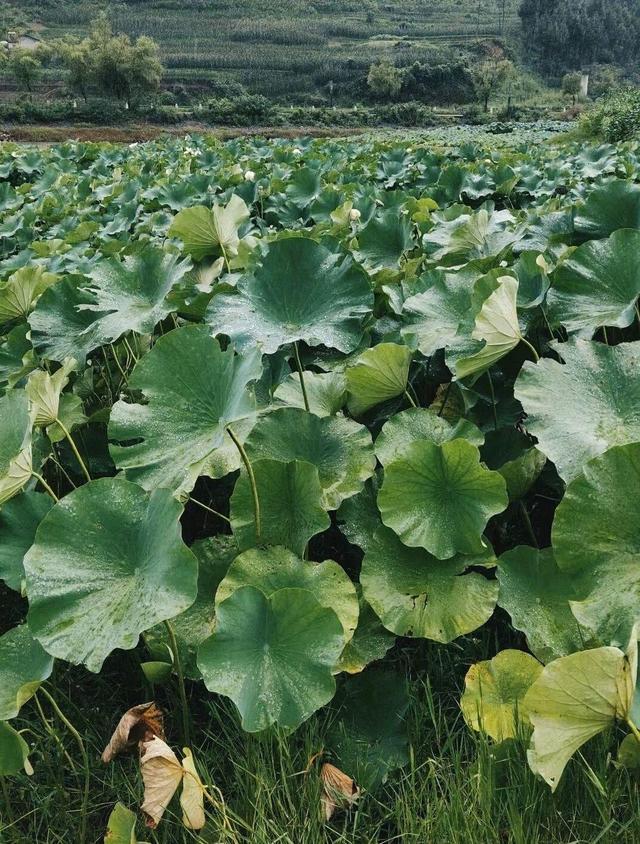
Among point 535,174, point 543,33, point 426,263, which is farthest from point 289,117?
point 543,33

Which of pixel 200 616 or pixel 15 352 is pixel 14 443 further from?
pixel 15 352

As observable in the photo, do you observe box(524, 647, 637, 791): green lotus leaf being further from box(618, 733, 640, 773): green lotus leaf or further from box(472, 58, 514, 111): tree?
box(472, 58, 514, 111): tree

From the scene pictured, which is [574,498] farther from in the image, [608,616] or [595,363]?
[595,363]

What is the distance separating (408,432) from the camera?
115cm

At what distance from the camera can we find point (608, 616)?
2.70 ft

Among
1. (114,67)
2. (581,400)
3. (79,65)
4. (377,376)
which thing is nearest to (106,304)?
(377,376)

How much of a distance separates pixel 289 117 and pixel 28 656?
37668 mm

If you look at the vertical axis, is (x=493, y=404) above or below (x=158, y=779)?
above

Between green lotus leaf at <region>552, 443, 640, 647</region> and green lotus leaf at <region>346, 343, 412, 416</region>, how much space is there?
39 cm

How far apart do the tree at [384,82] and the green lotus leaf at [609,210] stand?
5998 centimetres

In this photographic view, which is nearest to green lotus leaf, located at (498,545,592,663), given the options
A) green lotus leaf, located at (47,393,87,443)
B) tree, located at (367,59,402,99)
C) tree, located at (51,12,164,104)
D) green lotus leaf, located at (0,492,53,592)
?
green lotus leaf, located at (0,492,53,592)

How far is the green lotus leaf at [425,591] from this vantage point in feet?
3.20

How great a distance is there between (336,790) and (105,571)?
0.42m

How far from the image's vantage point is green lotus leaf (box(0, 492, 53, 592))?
110 centimetres
